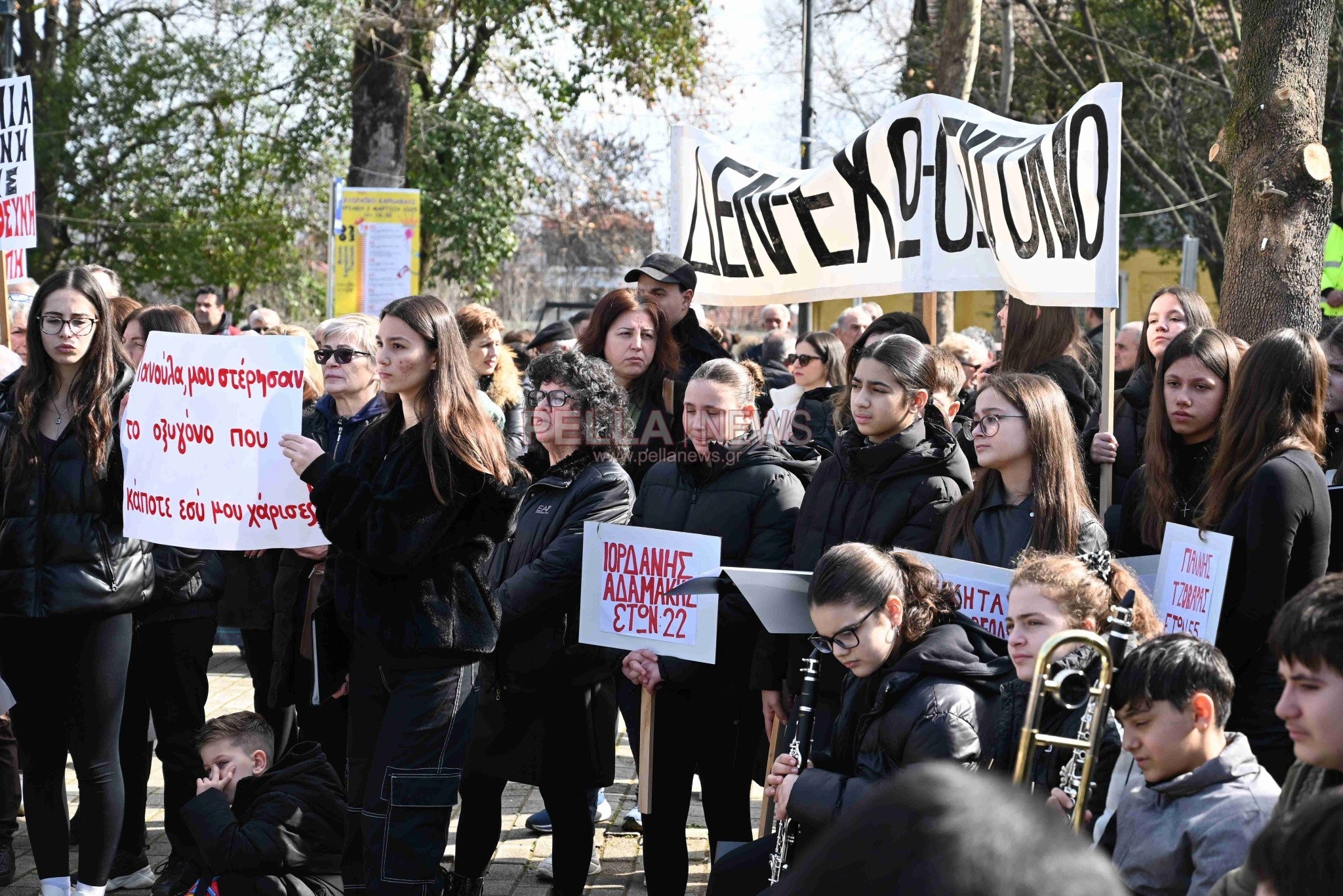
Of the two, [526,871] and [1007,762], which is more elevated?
[1007,762]

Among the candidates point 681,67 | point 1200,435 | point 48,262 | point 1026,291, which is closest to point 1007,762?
point 1200,435

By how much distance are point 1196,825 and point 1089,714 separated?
32cm

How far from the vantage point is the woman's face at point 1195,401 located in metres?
4.64

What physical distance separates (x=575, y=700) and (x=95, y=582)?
164 cm

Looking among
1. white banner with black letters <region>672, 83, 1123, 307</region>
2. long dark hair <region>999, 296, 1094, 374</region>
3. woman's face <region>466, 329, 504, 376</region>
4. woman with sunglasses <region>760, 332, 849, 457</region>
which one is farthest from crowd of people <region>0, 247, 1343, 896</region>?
woman with sunglasses <region>760, 332, 849, 457</region>

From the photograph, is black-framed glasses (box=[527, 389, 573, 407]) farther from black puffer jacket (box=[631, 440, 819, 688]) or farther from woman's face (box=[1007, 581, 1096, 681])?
woman's face (box=[1007, 581, 1096, 681])

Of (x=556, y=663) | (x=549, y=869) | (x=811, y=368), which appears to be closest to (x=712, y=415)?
(x=556, y=663)

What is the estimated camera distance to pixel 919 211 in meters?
6.14

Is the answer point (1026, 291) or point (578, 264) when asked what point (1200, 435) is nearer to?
point (1026, 291)

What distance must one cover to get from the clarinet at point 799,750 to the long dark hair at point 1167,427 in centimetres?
131

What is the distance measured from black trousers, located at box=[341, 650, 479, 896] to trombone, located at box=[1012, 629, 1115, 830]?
1755mm

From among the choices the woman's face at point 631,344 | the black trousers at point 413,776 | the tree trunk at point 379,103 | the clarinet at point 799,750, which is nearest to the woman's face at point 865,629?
the clarinet at point 799,750

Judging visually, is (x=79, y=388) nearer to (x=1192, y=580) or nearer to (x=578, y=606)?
(x=578, y=606)

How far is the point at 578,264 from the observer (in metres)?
38.8
